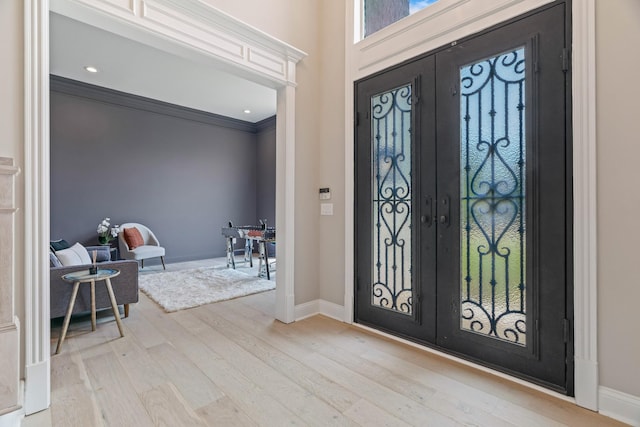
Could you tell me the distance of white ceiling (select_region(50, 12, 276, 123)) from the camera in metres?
3.64

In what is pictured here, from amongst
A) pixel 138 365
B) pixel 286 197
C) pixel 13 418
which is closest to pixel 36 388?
pixel 13 418

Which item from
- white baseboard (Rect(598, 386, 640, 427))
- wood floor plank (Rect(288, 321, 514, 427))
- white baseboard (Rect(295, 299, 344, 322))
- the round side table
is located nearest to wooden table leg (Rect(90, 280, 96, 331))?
the round side table

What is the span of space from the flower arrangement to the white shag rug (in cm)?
94

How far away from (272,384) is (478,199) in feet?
5.89

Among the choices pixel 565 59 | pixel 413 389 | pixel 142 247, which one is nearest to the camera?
pixel 565 59

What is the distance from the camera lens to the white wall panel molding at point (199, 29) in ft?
6.15

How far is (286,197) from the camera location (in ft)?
9.36

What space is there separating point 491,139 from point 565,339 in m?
1.26

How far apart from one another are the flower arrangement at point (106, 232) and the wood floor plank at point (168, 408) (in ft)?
13.5

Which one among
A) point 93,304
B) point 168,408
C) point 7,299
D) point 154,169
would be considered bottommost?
point 168,408

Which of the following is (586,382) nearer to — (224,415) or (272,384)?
(272,384)

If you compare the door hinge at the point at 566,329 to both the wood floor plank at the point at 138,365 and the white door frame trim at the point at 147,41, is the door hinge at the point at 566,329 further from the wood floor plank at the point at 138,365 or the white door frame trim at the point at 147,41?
the wood floor plank at the point at 138,365

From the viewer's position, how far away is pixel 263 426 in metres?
1.50

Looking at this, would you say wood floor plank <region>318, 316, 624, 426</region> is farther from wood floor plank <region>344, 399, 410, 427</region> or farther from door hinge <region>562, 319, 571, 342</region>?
wood floor plank <region>344, 399, 410, 427</region>
